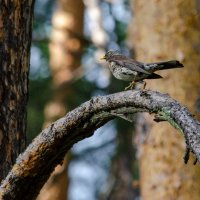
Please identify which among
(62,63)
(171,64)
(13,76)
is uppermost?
(62,63)

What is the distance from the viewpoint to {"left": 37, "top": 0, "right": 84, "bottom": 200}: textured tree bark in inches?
377

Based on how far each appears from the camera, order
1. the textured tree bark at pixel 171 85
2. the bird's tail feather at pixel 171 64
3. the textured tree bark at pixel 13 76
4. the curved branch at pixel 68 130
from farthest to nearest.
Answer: the textured tree bark at pixel 171 85 < the textured tree bark at pixel 13 76 < the bird's tail feather at pixel 171 64 < the curved branch at pixel 68 130

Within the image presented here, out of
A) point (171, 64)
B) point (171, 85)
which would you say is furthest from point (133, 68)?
point (171, 85)

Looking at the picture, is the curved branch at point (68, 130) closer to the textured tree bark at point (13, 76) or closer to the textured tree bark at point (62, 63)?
the textured tree bark at point (13, 76)

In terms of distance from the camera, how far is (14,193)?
2.91 m

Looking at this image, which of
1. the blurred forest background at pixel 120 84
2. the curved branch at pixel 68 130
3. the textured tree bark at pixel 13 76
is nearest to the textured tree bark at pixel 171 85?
the blurred forest background at pixel 120 84

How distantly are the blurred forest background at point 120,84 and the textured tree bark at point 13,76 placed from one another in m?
1.20

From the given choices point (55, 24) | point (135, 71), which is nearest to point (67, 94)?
point (55, 24)

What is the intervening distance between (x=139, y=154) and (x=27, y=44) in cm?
276

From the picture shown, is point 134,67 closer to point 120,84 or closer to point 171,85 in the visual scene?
point 171,85

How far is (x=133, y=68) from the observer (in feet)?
9.66

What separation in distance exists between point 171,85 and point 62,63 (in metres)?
5.13

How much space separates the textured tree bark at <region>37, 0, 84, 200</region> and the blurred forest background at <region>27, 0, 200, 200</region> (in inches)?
0.5

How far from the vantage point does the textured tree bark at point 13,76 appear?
3324 millimetres
